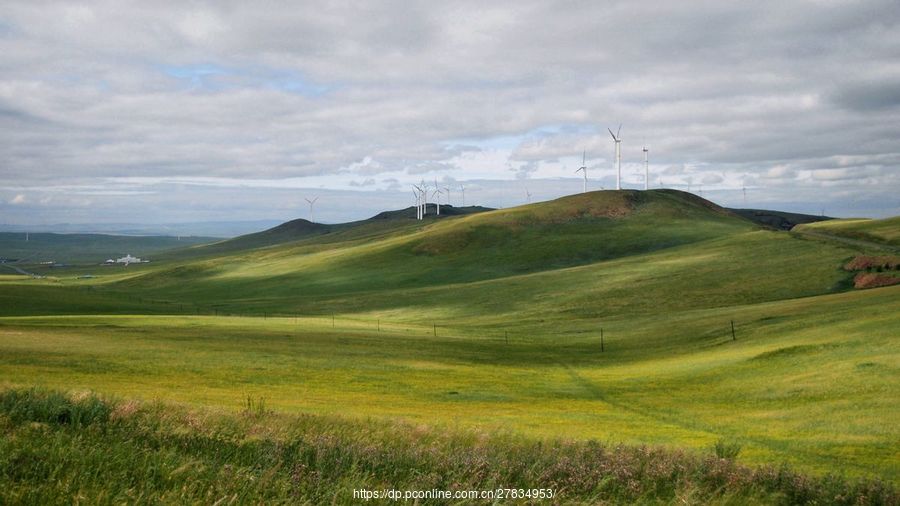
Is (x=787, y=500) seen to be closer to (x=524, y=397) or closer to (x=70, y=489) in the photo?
(x=70, y=489)

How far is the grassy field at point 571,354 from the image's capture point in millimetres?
26078

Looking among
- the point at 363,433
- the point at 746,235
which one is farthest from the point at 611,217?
the point at 363,433

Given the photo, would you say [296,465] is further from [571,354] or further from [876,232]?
[876,232]

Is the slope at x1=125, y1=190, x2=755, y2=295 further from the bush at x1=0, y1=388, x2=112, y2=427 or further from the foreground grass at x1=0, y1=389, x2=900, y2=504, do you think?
the bush at x1=0, y1=388, x2=112, y2=427

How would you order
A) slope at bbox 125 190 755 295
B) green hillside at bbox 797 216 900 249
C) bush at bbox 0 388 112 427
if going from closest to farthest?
bush at bbox 0 388 112 427
green hillside at bbox 797 216 900 249
slope at bbox 125 190 755 295

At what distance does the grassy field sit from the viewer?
1027 inches

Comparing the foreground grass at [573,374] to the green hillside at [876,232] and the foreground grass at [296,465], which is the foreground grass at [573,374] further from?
the green hillside at [876,232]

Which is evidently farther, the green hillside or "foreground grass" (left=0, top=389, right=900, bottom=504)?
the green hillside

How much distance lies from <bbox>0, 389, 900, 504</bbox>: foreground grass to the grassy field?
3.39m

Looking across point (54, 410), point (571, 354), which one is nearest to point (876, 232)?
point (571, 354)

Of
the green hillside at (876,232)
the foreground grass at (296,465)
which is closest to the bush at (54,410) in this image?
the foreground grass at (296,465)

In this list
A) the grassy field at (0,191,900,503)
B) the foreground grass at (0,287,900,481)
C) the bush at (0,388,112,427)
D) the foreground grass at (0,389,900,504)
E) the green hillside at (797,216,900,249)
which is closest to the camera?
the foreground grass at (0,389,900,504)

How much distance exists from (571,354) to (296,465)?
48.0 meters

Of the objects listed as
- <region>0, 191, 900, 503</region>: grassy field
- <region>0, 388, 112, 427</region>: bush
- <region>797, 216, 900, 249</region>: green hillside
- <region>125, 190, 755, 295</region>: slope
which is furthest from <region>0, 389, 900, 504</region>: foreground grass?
<region>797, 216, 900, 249</region>: green hillside
